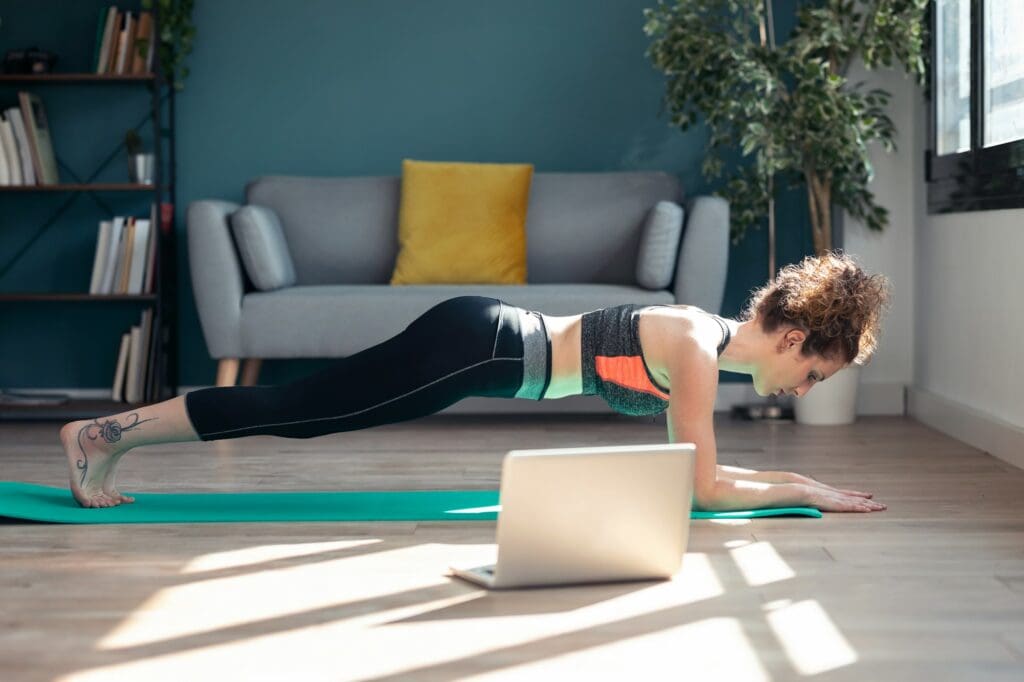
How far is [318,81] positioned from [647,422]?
6.08 ft

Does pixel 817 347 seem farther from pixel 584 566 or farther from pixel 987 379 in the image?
pixel 987 379

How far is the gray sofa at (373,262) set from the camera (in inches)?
162

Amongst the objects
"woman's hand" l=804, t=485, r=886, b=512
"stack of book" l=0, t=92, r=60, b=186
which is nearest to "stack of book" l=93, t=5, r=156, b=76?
"stack of book" l=0, t=92, r=60, b=186

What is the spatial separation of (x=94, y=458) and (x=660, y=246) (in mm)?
2126

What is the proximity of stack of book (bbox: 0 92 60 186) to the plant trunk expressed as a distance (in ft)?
8.96

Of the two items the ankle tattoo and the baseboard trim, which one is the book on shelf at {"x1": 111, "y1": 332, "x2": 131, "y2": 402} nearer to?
the ankle tattoo

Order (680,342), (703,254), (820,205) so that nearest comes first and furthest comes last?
1. (680,342)
2. (703,254)
3. (820,205)

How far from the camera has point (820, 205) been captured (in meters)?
4.30

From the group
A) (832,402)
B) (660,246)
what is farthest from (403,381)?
(832,402)

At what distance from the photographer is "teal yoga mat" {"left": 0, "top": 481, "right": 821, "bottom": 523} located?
253cm

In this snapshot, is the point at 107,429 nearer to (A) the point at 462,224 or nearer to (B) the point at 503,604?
(B) the point at 503,604

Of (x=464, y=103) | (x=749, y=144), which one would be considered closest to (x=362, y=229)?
(x=464, y=103)

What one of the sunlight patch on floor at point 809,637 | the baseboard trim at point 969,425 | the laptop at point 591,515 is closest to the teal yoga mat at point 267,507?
the laptop at point 591,515

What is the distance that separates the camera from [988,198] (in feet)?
11.9
